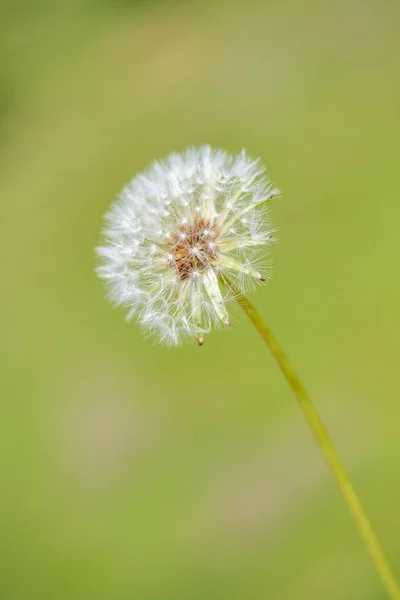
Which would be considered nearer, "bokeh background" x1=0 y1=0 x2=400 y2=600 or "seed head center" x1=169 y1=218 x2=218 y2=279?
"seed head center" x1=169 y1=218 x2=218 y2=279

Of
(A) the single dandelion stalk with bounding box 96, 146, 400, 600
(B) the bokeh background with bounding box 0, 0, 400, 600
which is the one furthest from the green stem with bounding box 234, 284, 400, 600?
(B) the bokeh background with bounding box 0, 0, 400, 600

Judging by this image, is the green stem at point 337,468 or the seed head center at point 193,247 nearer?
the green stem at point 337,468

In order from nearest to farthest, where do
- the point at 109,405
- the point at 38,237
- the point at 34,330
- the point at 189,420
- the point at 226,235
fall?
the point at 226,235, the point at 189,420, the point at 109,405, the point at 34,330, the point at 38,237

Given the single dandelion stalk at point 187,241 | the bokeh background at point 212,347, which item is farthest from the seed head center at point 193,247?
the bokeh background at point 212,347

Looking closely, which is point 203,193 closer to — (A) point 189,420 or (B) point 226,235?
(B) point 226,235

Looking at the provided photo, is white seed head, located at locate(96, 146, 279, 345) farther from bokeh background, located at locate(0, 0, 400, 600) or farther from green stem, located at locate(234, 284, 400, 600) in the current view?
bokeh background, located at locate(0, 0, 400, 600)

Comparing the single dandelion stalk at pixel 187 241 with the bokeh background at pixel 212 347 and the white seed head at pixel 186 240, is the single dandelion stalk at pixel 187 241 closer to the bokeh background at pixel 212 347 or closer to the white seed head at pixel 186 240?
the white seed head at pixel 186 240

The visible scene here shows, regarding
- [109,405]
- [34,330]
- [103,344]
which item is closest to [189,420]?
[109,405]

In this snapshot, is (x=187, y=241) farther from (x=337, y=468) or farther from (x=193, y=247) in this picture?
(x=337, y=468)
